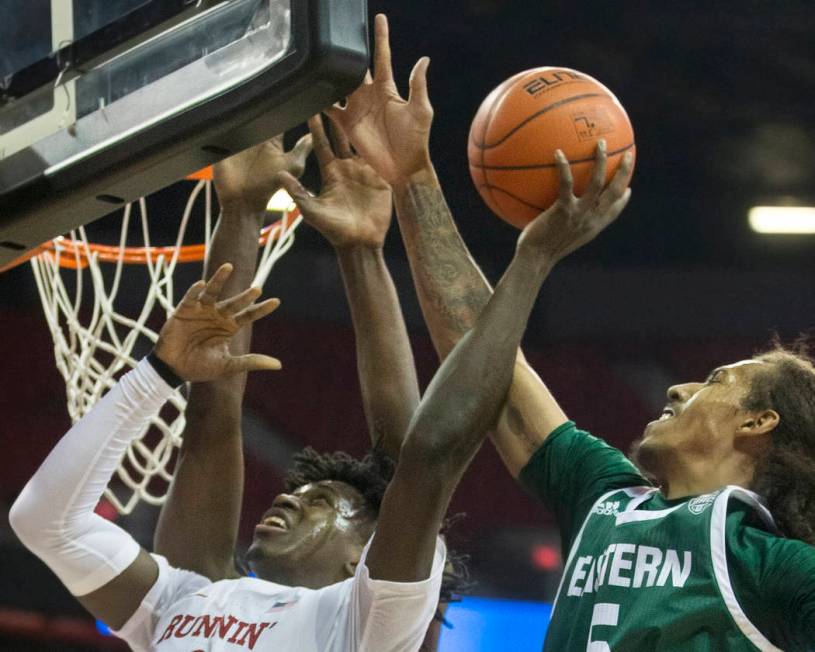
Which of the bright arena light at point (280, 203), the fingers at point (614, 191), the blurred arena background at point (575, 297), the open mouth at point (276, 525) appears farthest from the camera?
the blurred arena background at point (575, 297)

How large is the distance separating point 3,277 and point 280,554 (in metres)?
4.40

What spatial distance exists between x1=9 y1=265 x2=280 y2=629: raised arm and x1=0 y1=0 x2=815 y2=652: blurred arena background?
3.24 m

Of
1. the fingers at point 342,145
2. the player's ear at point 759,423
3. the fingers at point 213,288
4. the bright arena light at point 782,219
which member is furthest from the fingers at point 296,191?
the bright arena light at point 782,219

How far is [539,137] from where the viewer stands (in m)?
2.54

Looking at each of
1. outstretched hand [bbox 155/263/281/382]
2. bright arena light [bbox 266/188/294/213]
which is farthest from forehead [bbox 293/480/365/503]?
bright arena light [bbox 266/188/294/213]

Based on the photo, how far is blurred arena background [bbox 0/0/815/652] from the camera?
6.01 metres

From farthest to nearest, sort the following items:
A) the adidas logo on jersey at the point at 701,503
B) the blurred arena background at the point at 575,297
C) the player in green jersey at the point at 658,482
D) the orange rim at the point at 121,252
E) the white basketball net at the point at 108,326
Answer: the blurred arena background at the point at 575,297 < the orange rim at the point at 121,252 < the white basketball net at the point at 108,326 < the adidas logo on jersey at the point at 701,503 < the player in green jersey at the point at 658,482

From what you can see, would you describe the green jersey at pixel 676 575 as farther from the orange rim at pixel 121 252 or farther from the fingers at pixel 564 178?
the orange rim at pixel 121 252

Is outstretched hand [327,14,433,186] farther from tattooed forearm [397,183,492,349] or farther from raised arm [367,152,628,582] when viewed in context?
raised arm [367,152,628,582]

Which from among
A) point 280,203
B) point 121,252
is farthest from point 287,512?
point 280,203

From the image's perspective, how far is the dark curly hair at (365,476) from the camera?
118 inches

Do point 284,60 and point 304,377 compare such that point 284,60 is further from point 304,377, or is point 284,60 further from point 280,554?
point 304,377

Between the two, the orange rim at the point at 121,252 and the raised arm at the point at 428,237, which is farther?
the orange rim at the point at 121,252

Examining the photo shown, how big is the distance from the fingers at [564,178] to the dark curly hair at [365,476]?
2.62 feet
